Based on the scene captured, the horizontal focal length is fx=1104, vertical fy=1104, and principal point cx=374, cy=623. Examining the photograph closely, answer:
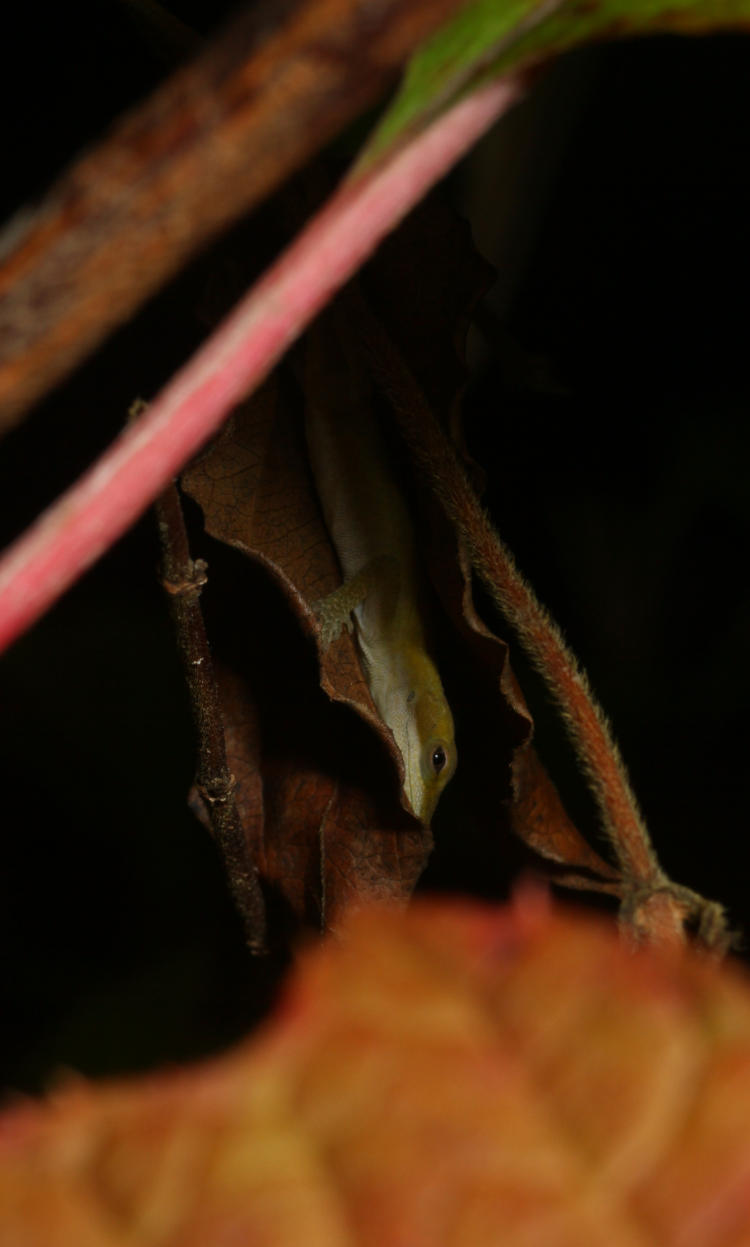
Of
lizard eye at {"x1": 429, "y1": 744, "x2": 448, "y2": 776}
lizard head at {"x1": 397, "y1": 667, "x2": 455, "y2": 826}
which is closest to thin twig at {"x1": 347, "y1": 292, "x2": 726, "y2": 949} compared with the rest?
lizard head at {"x1": 397, "y1": 667, "x2": 455, "y2": 826}

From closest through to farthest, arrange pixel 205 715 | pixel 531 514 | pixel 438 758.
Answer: pixel 205 715 → pixel 531 514 → pixel 438 758

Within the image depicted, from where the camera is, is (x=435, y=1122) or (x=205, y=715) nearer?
(x=435, y=1122)

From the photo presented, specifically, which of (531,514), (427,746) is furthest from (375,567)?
(427,746)

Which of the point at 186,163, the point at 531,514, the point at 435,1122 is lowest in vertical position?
the point at 435,1122

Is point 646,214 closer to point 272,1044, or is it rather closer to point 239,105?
point 239,105

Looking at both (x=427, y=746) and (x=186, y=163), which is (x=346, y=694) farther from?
(x=427, y=746)

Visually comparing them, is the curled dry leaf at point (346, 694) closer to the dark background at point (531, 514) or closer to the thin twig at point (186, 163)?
the dark background at point (531, 514)

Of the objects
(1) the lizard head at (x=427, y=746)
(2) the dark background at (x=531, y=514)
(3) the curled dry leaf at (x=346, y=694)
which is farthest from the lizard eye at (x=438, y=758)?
(3) the curled dry leaf at (x=346, y=694)
